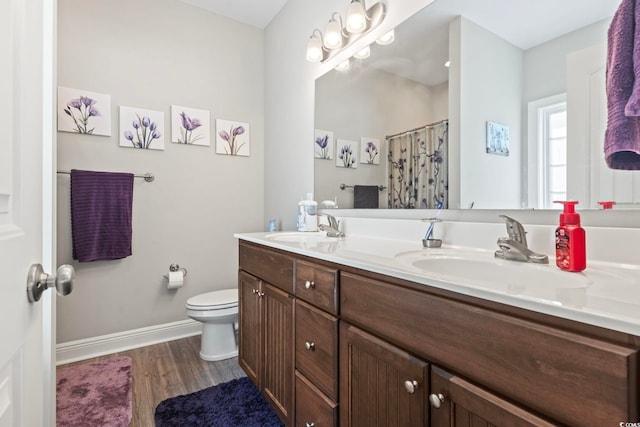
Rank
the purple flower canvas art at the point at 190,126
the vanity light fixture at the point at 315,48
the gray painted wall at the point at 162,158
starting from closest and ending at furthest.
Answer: the vanity light fixture at the point at 315,48 → the gray painted wall at the point at 162,158 → the purple flower canvas art at the point at 190,126

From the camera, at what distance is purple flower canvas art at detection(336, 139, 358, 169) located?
175 cm

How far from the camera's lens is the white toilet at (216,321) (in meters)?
1.94

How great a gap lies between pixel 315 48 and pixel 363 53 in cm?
41

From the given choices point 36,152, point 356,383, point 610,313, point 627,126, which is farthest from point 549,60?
point 36,152

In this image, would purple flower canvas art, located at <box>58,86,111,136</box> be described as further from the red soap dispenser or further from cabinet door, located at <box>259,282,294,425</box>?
the red soap dispenser

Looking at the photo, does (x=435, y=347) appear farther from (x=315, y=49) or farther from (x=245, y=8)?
(x=245, y=8)

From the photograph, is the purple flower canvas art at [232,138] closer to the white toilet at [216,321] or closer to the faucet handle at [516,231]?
the white toilet at [216,321]

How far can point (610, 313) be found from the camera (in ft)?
1.45

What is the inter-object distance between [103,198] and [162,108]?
773 mm

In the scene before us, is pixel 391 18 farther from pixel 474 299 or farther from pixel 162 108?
pixel 162 108

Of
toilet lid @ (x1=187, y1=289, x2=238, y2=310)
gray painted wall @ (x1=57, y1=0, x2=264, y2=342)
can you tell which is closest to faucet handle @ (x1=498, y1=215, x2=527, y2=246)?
toilet lid @ (x1=187, y1=289, x2=238, y2=310)

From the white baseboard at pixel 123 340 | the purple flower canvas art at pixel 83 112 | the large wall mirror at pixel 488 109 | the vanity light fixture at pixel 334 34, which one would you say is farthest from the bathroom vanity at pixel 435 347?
the purple flower canvas art at pixel 83 112

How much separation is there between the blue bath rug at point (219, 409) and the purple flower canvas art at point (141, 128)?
167 centimetres

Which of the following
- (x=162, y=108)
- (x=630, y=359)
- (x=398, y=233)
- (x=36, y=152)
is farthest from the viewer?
(x=162, y=108)
